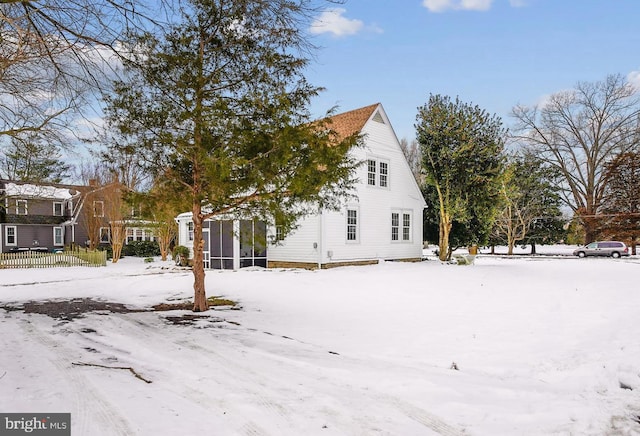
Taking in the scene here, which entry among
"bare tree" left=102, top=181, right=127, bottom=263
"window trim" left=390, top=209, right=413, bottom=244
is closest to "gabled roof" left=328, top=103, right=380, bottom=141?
"window trim" left=390, top=209, right=413, bottom=244

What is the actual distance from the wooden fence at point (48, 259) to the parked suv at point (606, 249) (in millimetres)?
37923

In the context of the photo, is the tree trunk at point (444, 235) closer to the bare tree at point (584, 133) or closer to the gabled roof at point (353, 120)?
the gabled roof at point (353, 120)

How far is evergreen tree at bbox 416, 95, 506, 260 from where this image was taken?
22.8 metres

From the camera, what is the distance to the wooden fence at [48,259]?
22.7 meters

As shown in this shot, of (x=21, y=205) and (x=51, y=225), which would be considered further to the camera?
(x=51, y=225)

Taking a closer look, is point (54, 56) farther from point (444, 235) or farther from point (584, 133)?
point (584, 133)

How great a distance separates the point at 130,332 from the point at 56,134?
12.9ft

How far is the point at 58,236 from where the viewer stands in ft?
124

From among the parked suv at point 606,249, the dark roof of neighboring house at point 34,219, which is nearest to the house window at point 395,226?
the parked suv at point 606,249

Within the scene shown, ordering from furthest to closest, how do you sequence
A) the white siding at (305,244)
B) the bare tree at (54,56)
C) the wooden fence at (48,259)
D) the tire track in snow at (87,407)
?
the wooden fence at (48,259)
the white siding at (305,244)
the bare tree at (54,56)
the tire track in snow at (87,407)

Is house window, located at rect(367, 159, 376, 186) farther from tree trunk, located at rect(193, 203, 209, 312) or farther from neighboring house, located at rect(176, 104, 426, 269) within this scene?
tree trunk, located at rect(193, 203, 209, 312)

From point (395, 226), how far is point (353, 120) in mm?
6105

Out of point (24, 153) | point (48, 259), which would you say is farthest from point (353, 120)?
point (48, 259)

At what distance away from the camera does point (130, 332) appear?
720 centimetres
